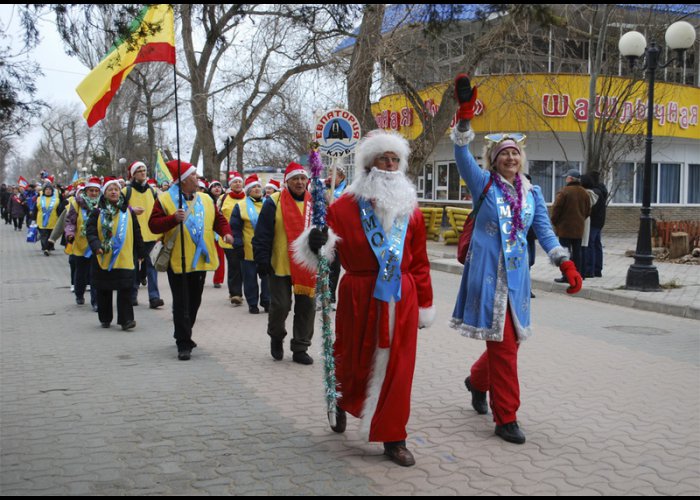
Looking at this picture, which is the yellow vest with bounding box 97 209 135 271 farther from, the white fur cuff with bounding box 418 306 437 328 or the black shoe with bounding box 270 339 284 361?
the white fur cuff with bounding box 418 306 437 328

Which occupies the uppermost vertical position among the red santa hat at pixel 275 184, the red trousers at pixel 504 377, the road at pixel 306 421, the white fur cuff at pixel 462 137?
the white fur cuff at pixel 462 137

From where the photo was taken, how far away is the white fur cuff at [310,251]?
4.94 metres

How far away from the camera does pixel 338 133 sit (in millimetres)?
8531

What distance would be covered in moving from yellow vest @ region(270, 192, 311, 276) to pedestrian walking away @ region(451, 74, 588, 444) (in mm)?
2565

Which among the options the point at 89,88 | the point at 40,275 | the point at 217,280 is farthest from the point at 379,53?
the point at 89,88

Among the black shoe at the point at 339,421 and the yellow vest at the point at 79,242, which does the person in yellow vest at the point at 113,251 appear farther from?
the black shoe at the point at 339,421

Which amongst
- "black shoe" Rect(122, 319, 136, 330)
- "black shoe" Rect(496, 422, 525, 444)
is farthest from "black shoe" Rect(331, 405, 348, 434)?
"black shoe" Rect(122, 319, 136, 330)

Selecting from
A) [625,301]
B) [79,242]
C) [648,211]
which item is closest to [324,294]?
[79,242]

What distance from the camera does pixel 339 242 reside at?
487cm

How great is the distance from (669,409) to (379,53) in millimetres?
14238

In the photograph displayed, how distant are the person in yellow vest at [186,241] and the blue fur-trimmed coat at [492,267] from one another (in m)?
3.41

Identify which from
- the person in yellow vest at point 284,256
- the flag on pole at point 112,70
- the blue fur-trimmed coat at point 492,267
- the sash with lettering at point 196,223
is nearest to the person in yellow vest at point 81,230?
the sash with lettering at point 196,223

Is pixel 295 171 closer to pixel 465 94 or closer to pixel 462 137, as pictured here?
pixel 462 137

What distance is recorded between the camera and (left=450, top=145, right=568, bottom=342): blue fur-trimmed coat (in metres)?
5.05
